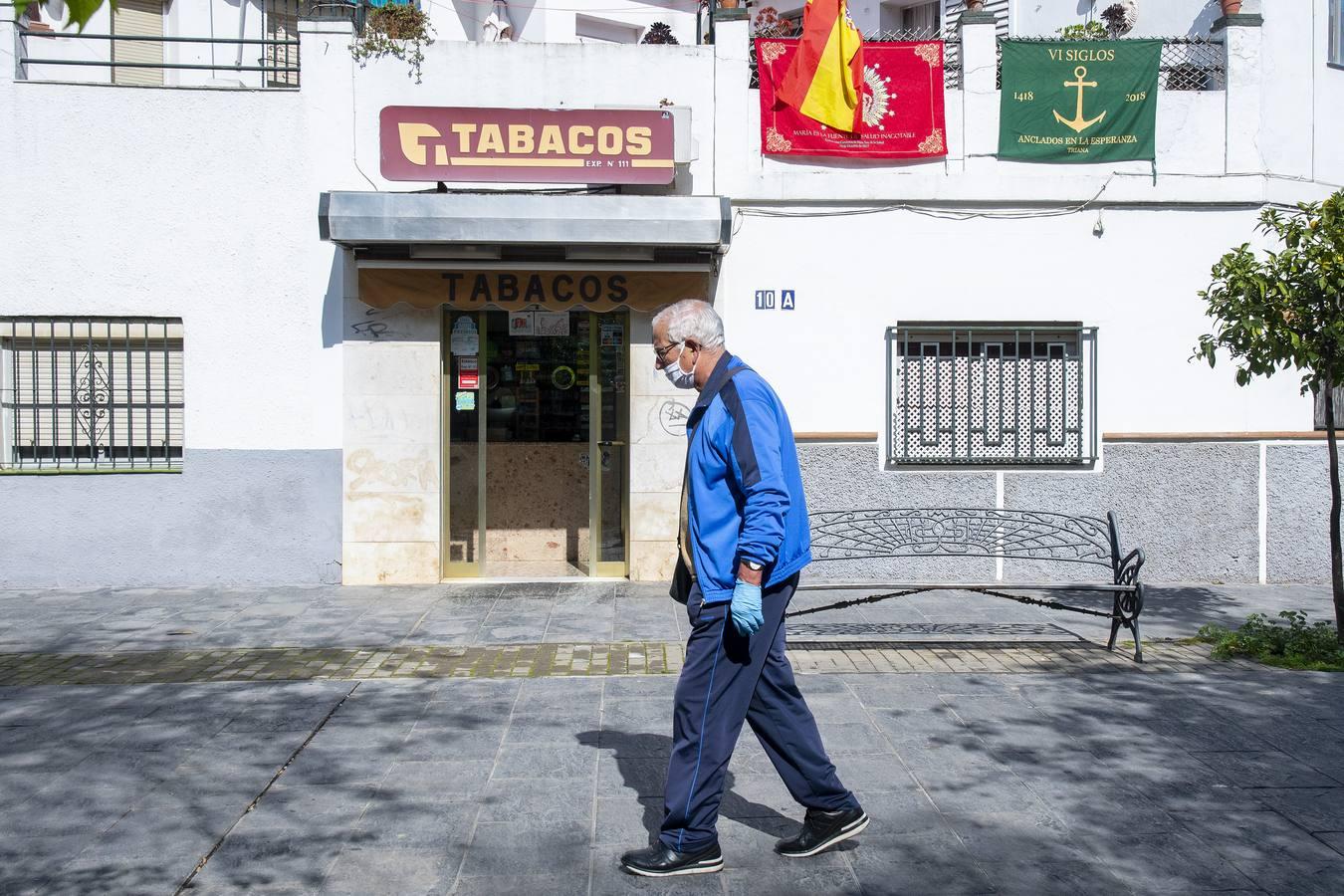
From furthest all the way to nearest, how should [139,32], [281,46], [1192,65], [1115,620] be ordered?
[139,32]
[281,46]
[1192,65]
[1115,620]

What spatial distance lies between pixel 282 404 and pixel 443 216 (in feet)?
7.29

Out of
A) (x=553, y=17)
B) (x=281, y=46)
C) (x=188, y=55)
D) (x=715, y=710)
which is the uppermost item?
(x=553, y=17)

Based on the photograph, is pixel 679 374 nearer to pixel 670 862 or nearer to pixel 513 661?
pixel 670 862

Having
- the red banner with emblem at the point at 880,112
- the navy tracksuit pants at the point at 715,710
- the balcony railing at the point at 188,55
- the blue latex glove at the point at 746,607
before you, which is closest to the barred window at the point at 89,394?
the balcony railing at the point at 188,55

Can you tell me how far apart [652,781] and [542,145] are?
5782mm

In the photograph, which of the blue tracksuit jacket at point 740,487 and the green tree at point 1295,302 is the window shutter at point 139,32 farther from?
the green tree at point 1295,302

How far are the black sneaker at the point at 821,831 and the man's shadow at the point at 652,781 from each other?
0.22 meters

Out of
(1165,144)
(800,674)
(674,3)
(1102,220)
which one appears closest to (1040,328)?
(1102,220)

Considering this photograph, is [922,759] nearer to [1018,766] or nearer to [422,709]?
[1018,766]

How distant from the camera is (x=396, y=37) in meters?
9.68

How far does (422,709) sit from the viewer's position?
6250 millimetres

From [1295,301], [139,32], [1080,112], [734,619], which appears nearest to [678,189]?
[1080,112]

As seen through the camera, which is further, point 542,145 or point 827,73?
point 827,73

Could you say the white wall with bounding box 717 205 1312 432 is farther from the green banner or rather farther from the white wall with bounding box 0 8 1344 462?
the green banner
